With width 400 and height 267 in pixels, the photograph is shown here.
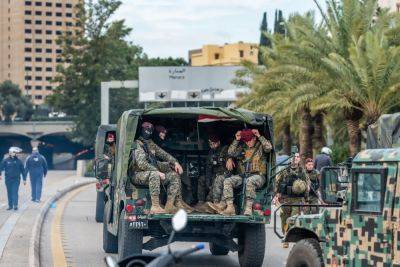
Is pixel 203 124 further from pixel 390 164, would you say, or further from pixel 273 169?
pixel 390 164

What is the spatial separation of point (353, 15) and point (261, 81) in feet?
35.3

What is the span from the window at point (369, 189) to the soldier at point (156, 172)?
4.67m

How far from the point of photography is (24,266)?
13727 millimetres

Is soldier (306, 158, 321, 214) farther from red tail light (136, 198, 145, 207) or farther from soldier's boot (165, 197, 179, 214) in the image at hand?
red tail light (136, 198, 145, 207)

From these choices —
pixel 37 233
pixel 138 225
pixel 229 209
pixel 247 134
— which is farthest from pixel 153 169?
pixel 37 233

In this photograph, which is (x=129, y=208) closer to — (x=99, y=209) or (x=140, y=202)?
(x=140, y=202)

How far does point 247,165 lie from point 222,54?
144729 millimetres

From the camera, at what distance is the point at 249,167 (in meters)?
14.9

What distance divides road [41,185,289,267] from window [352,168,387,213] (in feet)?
19.2

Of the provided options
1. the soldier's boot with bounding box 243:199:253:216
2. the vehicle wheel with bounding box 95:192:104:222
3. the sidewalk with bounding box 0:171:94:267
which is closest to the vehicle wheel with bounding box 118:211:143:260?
the sidewalk with bounding box 0:171:94:267

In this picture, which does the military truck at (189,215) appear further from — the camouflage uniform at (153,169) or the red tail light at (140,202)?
the camouflage uniform at (153,169)

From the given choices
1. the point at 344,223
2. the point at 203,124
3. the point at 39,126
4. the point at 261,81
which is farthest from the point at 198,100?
the point at 344,223

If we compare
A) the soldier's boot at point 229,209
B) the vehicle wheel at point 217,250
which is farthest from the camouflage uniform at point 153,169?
the vehicle wheel at point 217,250

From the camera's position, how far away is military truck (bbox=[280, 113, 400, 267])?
9.53m
